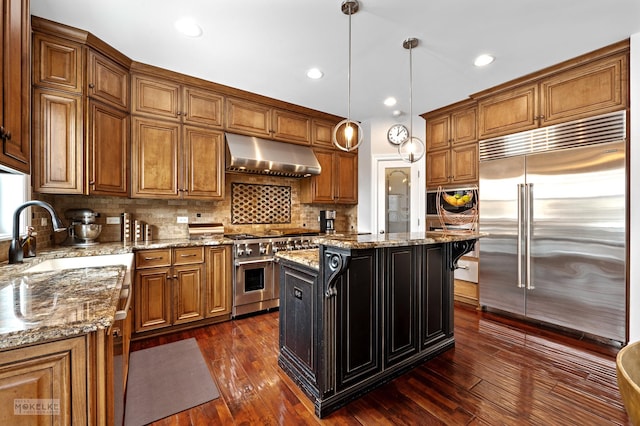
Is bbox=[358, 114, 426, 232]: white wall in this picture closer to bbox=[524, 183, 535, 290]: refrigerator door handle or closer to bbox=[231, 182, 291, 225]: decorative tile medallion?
bbox=[231, 182, 291, 225]: decorative tile medallion

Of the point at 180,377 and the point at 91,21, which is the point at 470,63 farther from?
the point at 180,377

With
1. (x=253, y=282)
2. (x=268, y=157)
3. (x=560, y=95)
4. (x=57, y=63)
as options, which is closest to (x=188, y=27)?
(x=57, y=63)

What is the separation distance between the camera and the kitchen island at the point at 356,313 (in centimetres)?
183

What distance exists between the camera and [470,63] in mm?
2947

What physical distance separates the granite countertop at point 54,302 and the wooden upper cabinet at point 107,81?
1686 millimetres

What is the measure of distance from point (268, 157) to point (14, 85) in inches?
102

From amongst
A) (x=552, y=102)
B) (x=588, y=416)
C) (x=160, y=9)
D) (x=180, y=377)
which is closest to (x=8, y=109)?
(x=160, y=9)

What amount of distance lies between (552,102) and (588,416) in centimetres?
293

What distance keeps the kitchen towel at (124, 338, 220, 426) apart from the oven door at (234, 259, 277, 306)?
2.66 feet

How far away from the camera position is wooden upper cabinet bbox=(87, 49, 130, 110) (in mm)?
2590

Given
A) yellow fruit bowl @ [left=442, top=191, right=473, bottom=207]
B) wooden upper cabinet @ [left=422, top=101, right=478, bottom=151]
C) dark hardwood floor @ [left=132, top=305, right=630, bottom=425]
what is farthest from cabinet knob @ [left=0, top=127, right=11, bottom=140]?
wooden upper cabinet @ [left=422, top=101, right=478, bottom=151]

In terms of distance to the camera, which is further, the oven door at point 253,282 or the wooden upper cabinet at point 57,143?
the oven door at point 253,282

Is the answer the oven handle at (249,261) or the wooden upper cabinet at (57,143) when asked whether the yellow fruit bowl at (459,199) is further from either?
the wooden upper cabinet at (57,143)

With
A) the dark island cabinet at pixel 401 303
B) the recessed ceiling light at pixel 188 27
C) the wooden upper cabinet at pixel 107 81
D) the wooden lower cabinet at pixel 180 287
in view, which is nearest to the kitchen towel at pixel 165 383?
the wooden lower cabinet at pixel 180 287
